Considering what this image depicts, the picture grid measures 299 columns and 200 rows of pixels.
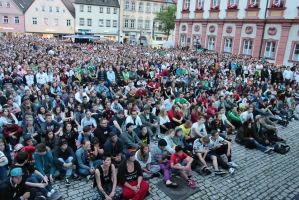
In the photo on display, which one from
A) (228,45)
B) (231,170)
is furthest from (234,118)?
(228,45)

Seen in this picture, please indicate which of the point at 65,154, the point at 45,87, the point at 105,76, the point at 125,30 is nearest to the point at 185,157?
the point at 65,154

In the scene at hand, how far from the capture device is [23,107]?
28.1ft

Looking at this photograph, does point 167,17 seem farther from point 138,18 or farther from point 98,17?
point 98,17

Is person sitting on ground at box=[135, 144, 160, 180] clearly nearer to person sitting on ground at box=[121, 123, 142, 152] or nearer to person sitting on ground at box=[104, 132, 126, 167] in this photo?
person sitting on ground at box=[104, 132, 126, 167]

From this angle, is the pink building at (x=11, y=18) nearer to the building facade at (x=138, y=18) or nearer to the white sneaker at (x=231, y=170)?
the building facade at (x=138, y=18)

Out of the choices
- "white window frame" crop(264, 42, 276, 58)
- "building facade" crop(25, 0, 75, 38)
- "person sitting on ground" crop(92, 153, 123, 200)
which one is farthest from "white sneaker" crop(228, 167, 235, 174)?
"building facade" crop(25, 0, 75, 38)

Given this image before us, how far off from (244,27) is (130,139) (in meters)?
22.9

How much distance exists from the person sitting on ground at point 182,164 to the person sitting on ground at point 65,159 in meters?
2.48

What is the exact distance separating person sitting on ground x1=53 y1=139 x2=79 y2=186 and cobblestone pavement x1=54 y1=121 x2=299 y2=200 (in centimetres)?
24

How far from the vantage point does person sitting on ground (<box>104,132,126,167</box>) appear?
6531mm

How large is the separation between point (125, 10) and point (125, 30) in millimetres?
4196

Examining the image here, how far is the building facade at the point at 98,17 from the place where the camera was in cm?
5209

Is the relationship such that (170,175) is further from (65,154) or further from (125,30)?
(125,30)

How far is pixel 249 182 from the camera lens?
6617 mm
